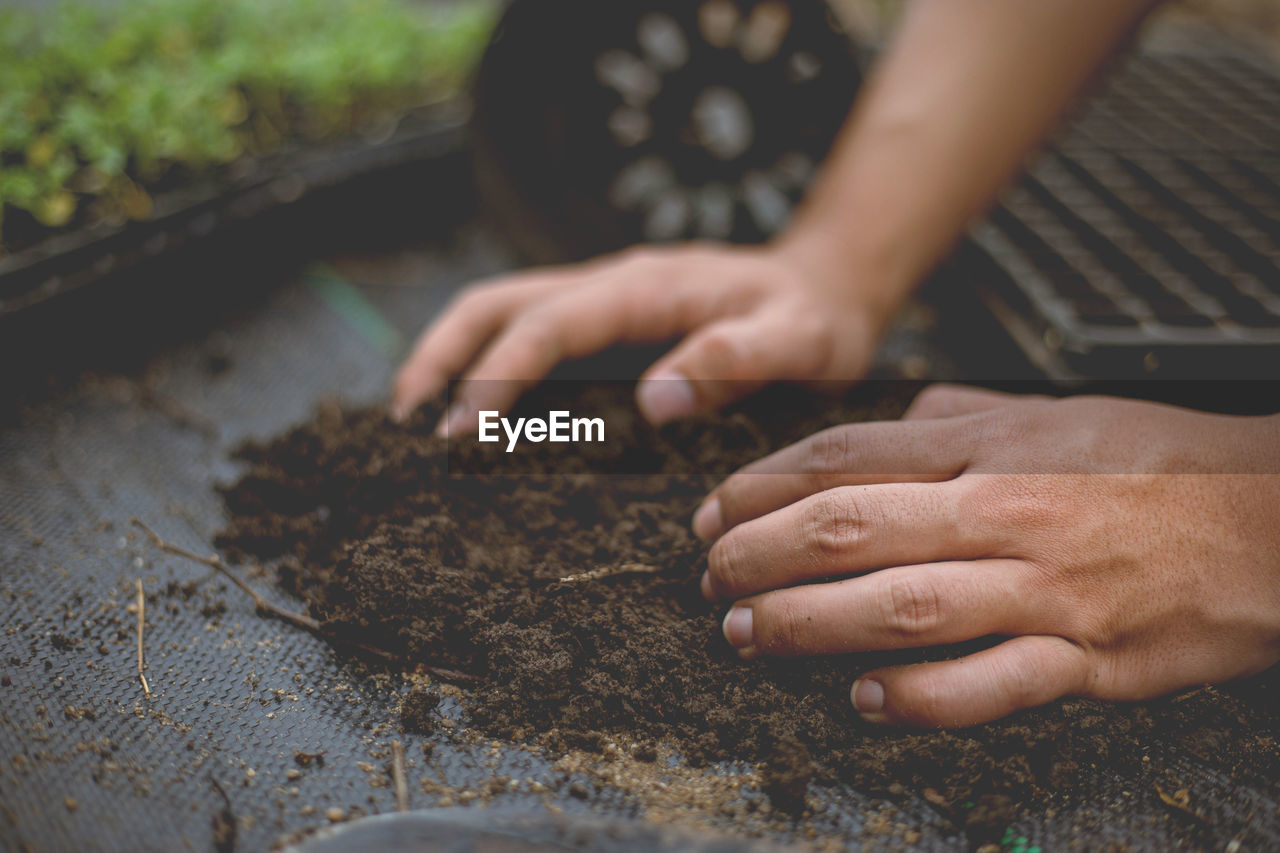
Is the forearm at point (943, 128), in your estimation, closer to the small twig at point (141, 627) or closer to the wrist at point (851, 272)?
the wrist at point (851, 272)

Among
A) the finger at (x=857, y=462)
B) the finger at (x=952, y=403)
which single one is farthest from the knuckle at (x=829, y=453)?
the finger at (x=952, y=403)

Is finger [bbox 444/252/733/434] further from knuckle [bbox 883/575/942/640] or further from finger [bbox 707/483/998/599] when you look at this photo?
Result: knuckle [bbox 883/575/942/640]

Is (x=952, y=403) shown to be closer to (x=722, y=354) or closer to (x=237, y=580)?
(x=722, y=354)

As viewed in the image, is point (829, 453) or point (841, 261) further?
point (841, 261)

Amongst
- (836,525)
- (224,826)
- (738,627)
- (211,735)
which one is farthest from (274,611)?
(836,525)

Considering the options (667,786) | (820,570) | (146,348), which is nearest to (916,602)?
(820,570)

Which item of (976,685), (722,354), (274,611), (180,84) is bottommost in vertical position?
(274,611)

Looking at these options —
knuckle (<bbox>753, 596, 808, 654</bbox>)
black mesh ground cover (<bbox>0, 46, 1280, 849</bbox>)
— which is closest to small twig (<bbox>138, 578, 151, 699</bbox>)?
black mesh ground cover (<bbox>0, 46, 1280, 849</bbox>)

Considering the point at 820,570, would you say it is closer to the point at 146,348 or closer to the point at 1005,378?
the point at 1005,378
